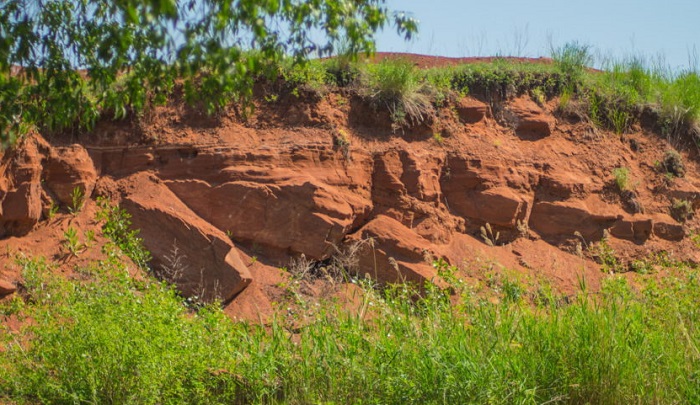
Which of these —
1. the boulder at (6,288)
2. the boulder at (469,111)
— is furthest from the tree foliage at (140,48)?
the boulder at (469,111)

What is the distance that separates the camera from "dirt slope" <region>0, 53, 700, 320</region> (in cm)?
962

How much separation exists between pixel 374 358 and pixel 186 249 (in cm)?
357

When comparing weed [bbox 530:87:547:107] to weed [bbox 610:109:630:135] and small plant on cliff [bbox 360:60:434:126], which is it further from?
small plant on cliff [bbox 360:60:434:126]

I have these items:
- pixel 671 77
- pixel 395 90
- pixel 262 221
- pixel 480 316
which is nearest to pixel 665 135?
pixel 671 77

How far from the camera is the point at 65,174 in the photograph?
31.6ft

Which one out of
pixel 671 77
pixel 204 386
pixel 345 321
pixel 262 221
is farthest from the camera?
pixel 671 77

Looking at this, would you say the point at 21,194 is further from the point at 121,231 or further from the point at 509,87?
the point at 509,87

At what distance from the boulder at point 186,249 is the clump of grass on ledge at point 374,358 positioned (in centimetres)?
219

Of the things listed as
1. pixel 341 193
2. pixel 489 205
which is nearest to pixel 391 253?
pixel 341 193

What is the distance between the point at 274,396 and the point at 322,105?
4.88 metres

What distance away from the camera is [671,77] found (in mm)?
13891

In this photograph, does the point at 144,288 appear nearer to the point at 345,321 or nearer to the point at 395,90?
the point at 345,321

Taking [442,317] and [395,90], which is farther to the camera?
[395,90]

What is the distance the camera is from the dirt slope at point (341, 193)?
962 cm
